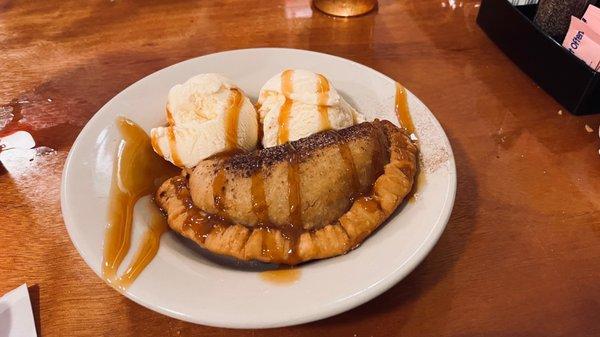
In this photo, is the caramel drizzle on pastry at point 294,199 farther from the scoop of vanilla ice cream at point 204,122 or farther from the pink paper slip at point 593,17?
the pink paper slip at point 593,17

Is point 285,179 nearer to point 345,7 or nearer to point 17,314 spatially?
point 17,314

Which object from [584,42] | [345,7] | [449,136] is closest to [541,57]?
[584,42]

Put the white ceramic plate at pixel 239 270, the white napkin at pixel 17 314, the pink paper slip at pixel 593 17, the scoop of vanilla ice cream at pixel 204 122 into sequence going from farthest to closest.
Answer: the pink paper slip at pixel 593 17
the scoop of vanilla ice cream at pixel 204 122
the white napkin at pixel 17 314
the white ceramic plate at pixel 239 270

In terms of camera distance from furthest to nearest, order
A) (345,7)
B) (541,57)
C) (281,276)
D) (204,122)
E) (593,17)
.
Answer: (345,7), (541,57), (593,17), (204,122), (281,276)

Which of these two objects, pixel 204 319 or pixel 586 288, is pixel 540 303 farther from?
pixel 204 319

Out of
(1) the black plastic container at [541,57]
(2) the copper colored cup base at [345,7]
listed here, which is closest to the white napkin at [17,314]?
(2) the copper colored cup base at [345,7]
